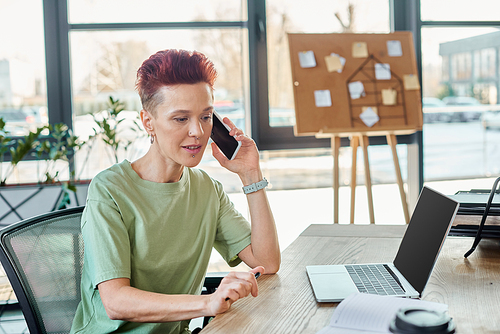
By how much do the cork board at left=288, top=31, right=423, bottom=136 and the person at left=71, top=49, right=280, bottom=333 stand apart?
5.05 ft

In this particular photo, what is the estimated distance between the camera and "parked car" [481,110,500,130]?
362 centimetres

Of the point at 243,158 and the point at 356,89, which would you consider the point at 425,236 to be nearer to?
the point at 243,158

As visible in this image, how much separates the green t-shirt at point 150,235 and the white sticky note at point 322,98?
5.17ft

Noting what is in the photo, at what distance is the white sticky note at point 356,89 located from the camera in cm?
291

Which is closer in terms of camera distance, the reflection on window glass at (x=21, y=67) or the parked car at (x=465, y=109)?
the reflection on window glass at (x=21, y=67)

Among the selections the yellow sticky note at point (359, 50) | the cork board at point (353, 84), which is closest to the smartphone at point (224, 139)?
the cork board at point (353, 84)

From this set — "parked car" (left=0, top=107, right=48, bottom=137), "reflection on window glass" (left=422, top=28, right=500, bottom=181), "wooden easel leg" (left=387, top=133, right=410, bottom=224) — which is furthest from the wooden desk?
"parked car" (left=0, top=107, right=48, bottom=137)

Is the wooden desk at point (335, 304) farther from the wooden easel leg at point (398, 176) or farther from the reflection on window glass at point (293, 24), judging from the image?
the reflection on window glass at point (293, 24)

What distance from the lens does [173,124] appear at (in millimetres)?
1221

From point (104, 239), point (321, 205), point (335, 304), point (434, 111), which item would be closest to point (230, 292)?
point (335, 304)

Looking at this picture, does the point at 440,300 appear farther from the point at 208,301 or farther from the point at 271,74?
the point at 271,74

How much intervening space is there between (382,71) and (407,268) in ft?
6.82

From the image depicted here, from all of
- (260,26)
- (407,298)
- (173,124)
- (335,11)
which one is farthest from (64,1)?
(407,298)

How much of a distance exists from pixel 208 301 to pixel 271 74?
262 centimetres
